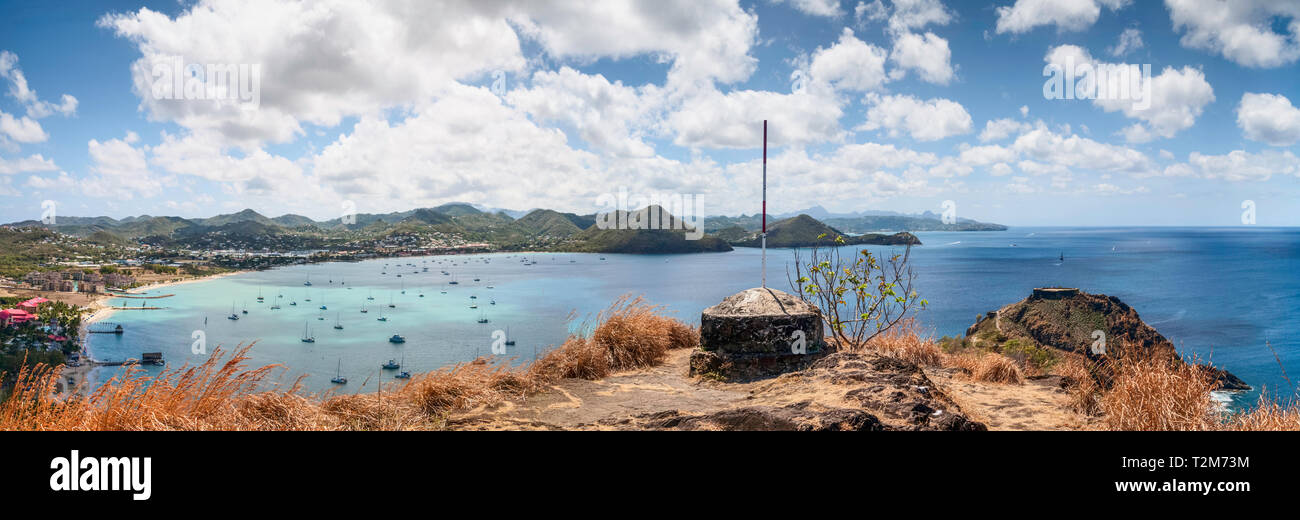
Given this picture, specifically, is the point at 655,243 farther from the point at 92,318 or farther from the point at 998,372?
the point at 998,372

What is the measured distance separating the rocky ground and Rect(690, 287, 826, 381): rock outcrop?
12.0 inches

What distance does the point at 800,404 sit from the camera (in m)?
5.27

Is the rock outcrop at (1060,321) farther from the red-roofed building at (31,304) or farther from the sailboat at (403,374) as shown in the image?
the red-roofed building at (31,304)

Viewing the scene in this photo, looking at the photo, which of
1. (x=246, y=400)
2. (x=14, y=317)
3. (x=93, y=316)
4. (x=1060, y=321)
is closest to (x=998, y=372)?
(x=246, y=400)

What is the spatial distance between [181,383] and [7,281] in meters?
119

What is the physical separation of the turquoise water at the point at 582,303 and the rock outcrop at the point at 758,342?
2618 centimetres

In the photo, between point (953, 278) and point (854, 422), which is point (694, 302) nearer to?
point (953, 278)

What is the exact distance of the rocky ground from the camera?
16.0 feet

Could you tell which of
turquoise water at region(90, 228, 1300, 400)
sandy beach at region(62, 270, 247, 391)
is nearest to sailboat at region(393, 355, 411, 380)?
turquoise water at region(90, 228, 1300, 400)

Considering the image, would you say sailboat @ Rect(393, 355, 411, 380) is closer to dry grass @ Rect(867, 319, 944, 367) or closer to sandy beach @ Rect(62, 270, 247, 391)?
dry grass @ Rect(867, 319, 944, 367)

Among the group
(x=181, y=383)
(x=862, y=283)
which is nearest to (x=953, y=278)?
(x=862, y=283)

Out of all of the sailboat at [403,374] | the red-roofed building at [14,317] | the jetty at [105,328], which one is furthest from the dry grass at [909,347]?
the jetty at [105,328]

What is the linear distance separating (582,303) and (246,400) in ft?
253
